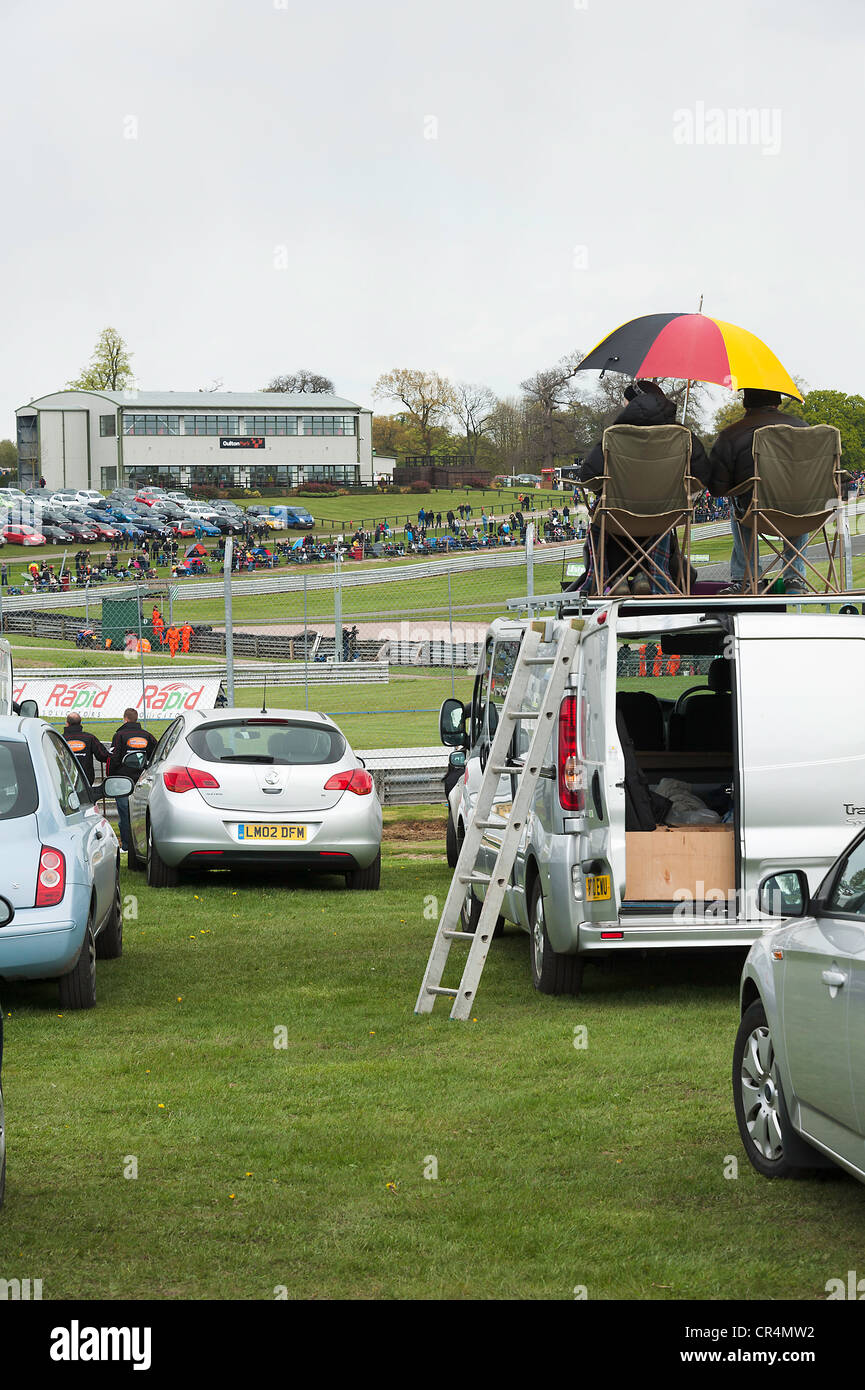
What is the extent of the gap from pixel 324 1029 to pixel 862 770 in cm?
311

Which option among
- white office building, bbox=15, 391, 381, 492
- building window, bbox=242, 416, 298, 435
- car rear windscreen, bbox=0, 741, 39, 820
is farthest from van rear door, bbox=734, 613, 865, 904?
building window, bbox=242, 416, 298, 435

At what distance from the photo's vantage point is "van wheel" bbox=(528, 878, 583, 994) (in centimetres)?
928

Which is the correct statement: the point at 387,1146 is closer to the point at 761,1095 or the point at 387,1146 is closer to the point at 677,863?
the point at 761,1095

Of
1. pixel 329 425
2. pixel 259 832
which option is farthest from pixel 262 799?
pixel 329 425

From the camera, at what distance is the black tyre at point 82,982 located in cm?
884

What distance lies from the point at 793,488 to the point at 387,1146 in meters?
6.02

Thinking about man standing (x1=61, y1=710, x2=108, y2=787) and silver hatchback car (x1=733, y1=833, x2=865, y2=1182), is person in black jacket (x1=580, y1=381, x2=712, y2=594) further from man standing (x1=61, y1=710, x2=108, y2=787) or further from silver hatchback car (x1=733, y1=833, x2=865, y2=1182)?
man standing (x1=61, y1=710, x2=108, y2=787)

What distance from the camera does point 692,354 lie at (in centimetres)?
1118

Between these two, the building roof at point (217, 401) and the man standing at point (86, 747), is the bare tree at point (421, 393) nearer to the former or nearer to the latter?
the building roof at point (217, 401)

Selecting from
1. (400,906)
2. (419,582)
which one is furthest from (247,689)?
(400,906)

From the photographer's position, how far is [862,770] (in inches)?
346

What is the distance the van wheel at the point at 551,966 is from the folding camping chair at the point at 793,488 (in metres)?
2.72
